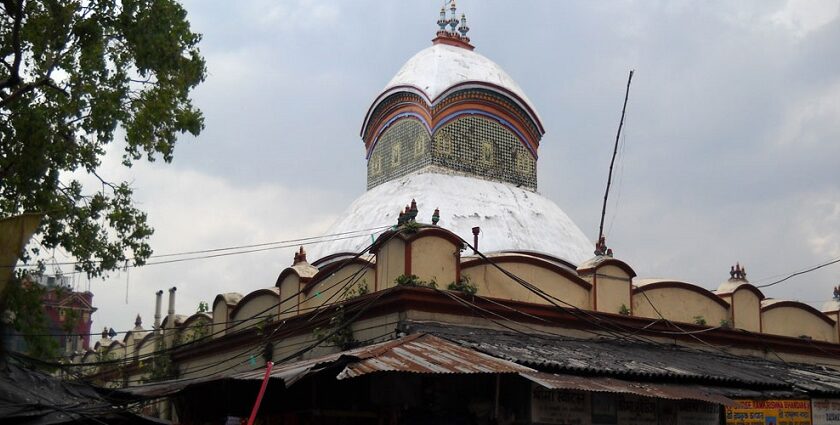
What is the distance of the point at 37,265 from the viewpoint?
15.0 meters

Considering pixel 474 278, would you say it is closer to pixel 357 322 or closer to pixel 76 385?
pixel 357 322

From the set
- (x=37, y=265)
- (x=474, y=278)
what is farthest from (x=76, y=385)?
(x=474, y=278)

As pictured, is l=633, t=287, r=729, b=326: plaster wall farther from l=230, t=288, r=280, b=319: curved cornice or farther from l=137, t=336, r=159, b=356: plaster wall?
l=137, t=336, r=159, b=356: plaster wall

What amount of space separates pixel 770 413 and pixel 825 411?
1211mm

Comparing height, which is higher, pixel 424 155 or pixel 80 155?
pixel 424 155

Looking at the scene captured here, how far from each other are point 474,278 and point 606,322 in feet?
8.16

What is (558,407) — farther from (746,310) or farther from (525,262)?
(746,310)

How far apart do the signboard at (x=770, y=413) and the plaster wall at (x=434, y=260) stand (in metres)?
4.52

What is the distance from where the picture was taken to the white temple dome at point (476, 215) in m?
18.5

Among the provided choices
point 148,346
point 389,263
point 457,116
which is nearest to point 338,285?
point 389,263

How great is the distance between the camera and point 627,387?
12.8m

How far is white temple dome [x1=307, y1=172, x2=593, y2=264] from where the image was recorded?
727 inches

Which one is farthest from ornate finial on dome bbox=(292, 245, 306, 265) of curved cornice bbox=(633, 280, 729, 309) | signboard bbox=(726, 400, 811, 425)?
signboard bbox=(726, 400, 811, 425)

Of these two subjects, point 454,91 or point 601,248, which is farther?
point 454,91
